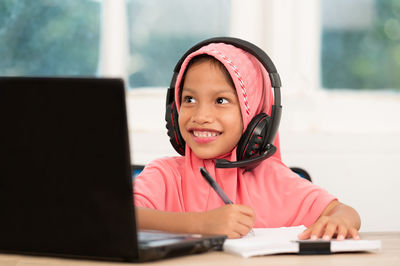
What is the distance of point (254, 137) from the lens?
1311 millimetres

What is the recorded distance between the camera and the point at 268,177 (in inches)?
56.4

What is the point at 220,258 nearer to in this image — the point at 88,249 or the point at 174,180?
the point at 88,249

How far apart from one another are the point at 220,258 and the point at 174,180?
64 centimetres

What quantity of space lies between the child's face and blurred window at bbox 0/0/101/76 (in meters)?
1.20

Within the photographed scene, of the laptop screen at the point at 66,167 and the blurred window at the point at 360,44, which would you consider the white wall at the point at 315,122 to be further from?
the laptop screen at the point at 66,167

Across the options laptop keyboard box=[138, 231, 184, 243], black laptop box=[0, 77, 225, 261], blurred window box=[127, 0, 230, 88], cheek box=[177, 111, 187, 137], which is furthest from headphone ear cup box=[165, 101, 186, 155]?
blurred window box=[127, 0, 230, 88]

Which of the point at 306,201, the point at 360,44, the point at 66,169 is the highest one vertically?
the point at 360,44

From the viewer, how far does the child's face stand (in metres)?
1.37

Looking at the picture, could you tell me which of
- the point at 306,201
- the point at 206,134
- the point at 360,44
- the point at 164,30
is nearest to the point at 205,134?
the point at 206,134

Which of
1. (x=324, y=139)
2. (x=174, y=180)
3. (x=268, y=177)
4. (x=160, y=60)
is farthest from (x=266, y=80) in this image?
(x=160, y=60)

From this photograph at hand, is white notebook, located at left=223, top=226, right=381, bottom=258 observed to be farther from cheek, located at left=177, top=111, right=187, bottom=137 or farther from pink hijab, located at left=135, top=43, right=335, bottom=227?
cheek, located at left=177, top=111, right=187, bottom=137

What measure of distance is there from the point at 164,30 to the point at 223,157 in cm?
116

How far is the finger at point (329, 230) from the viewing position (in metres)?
0.97

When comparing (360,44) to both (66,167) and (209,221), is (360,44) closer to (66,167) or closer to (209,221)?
(209,221)
